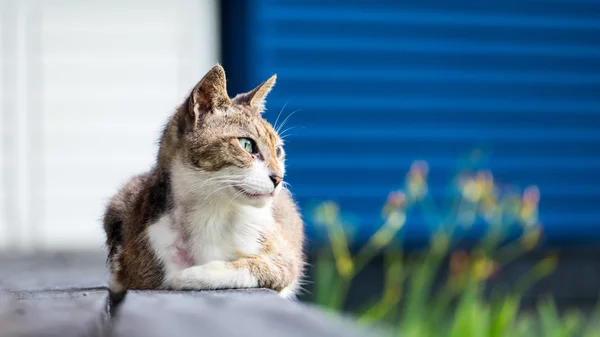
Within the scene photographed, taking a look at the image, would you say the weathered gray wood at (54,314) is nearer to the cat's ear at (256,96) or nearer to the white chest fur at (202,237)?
the white chest fur at (202,237)

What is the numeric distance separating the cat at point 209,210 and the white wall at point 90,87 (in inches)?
204

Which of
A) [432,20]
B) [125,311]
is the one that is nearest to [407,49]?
[432,20]

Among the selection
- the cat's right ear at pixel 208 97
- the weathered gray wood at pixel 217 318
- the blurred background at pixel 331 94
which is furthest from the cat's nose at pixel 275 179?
the blurred background at pixel 331 94

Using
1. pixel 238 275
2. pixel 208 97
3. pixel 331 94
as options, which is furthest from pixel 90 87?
pixel 238 275

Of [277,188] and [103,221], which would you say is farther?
[103,221]

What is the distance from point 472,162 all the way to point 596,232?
140 centimetres

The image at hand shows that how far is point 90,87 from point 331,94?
197 centimetres

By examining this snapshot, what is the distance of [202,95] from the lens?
2.40 metres

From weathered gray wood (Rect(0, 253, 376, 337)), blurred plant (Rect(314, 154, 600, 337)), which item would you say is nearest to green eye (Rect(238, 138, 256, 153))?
weathered gray wood (Rect(0, 253, 376, 337))

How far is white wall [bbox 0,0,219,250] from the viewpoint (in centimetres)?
752

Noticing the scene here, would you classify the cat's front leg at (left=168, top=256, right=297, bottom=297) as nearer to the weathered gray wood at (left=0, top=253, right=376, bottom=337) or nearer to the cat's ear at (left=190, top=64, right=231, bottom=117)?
the weathered gray wood at (left=0, top=253, right=376, bottom=337)

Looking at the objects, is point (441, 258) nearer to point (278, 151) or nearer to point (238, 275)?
point (278, 151)

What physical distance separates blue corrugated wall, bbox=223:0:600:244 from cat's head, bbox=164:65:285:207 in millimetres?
4431

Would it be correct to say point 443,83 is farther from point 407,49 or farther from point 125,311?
point 125,311
